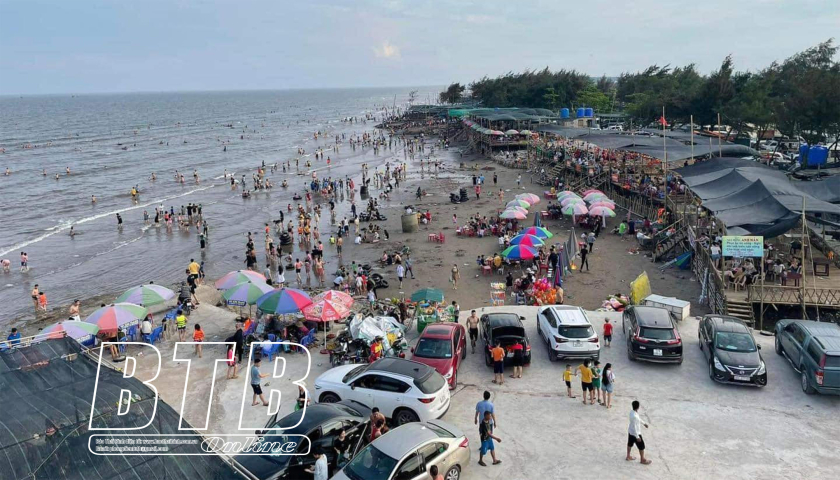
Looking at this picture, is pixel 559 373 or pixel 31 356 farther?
pixel 559 373

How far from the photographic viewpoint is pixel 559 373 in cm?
1365

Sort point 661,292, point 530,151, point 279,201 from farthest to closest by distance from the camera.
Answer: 1. point 530,151
2. point 279,201
3. point 661,292

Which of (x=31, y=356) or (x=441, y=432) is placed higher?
(x=31, y=356)

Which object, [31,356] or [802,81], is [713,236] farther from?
[802,81]

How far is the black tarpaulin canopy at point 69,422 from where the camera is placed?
21.1 ft

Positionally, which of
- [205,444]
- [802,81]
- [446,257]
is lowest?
[446,257]

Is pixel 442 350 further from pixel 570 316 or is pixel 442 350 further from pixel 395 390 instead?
pixel 570 316

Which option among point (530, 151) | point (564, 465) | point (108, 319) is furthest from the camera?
point (530, 151)

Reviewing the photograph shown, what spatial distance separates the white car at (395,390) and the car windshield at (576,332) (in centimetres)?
398

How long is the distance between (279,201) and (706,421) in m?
39.2

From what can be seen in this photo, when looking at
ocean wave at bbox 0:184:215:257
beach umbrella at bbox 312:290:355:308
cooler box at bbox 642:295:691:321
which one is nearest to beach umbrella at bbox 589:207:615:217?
cooler box at bbox 642:295:691:321

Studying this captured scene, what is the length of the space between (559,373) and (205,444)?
872cm

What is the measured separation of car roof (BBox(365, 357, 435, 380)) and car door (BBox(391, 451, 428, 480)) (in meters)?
2.60

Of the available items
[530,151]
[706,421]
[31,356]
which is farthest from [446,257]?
[530,151]
